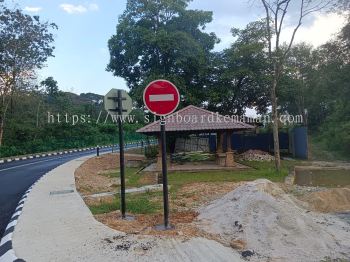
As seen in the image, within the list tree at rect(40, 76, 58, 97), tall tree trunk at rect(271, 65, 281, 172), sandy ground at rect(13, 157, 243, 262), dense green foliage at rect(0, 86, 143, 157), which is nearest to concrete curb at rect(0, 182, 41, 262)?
sandy ground at rect(13, 157, 243, 262)

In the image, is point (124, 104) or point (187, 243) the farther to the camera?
point (124, 104)

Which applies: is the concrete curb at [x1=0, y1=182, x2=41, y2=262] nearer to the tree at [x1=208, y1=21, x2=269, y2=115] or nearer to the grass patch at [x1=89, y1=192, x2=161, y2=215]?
the grass patch at [x1=89, y1=192, x2=161, y2=215]

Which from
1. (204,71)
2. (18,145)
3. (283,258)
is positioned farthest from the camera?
(18,145)

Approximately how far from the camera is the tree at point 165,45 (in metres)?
26.0

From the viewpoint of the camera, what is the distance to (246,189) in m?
7.54

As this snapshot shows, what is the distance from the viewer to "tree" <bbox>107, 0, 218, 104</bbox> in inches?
1024

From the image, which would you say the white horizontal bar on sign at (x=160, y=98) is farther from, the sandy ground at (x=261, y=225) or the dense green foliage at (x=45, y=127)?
the dense green foliage at (x=45, y=127)

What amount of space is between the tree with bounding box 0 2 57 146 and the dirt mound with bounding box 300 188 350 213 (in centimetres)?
2640

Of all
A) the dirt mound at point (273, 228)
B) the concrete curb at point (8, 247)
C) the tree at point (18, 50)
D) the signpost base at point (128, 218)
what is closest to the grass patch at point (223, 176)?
the signpost base at point (128, 218)

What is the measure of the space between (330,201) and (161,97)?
14.9 feet

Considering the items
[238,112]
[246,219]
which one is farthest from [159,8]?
[246,219]

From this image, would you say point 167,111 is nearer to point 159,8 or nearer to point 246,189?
point 246,189

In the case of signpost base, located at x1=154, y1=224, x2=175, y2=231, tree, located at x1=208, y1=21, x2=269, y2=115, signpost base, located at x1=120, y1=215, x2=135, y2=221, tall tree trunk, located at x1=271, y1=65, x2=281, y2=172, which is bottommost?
signpost base, located at x1=120, y1=215, x2=135, y2=221

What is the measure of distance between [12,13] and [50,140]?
47.4ft
